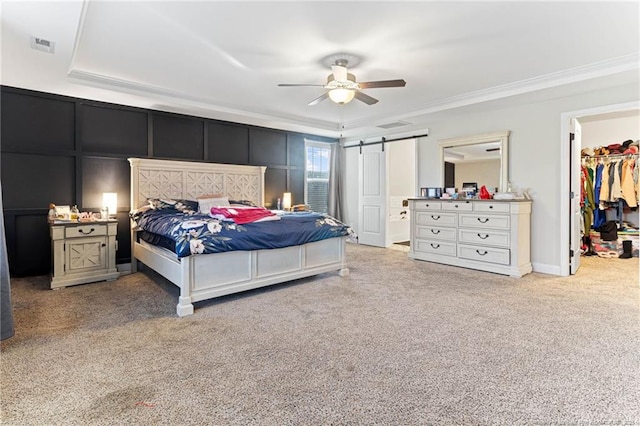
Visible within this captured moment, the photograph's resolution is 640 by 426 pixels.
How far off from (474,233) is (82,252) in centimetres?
508

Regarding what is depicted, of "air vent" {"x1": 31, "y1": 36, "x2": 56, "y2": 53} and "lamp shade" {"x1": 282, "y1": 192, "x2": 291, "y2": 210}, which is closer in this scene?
"air vent" {"x1": 31, "y1": 36, "x2": 56, "y2": 53}

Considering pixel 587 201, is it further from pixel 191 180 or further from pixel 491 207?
pixel 191 180

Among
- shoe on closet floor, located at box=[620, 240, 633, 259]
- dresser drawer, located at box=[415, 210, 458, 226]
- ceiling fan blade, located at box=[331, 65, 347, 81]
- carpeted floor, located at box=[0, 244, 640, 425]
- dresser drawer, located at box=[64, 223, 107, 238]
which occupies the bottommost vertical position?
carpeted floor, located at box=[0, 244, 640, 425]

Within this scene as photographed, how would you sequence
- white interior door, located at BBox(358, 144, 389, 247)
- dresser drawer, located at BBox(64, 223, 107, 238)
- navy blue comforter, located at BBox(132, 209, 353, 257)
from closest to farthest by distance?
navy blue comforter, located at BBox(132, 209, 353, 257), dresser drawer, located at BBox(64, 223, 107, 238), white interior door, located at BBox(358, 144, 389, 247)

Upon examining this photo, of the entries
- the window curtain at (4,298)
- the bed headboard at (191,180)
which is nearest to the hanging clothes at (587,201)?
the bed headboard at (191,180)

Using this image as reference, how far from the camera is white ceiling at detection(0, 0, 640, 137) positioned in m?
2.53

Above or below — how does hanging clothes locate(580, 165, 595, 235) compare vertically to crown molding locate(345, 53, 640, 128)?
below

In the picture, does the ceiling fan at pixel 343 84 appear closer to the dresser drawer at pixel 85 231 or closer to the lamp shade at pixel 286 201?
the dresser drawer at pixel 85 231

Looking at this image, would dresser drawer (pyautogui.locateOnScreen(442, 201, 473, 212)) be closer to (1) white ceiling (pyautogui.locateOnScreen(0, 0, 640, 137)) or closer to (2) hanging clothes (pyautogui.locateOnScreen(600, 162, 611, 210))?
(1) white ceiling (pyautogui.locateOnScreen(0, 0, 640, 137))

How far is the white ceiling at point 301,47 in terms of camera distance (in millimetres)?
2533

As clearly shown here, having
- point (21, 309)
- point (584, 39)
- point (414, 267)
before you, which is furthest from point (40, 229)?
point (584, 39)

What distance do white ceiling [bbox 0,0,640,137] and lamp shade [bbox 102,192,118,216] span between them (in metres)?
1.29

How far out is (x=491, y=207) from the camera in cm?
450

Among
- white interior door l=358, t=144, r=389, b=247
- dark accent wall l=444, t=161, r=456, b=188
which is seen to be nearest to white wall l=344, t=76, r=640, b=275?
dark accent wall l=444, t=161, r=456, b=188
